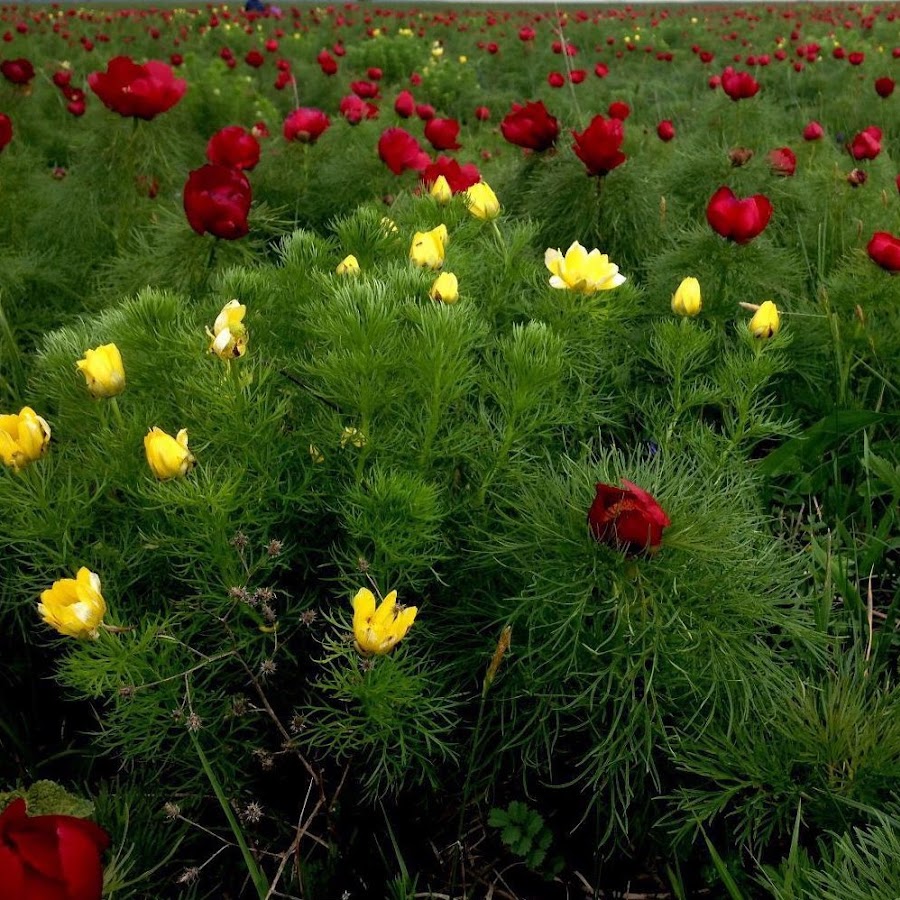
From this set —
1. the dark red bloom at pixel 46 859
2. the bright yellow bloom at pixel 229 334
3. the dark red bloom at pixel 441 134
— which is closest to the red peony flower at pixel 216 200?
the bright yellow bloom at pixel 229 334

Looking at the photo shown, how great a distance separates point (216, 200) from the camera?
5.21 feet

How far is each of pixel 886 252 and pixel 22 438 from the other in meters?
1.70

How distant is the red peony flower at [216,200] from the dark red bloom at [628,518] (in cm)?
100

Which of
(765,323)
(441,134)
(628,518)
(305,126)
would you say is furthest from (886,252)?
(305,126)

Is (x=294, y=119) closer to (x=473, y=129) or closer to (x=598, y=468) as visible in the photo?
(x=598, y=468)

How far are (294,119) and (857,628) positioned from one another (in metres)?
2.15

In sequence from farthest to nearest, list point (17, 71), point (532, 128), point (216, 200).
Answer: point (17, 71), point (532, 128), point (216, 200)

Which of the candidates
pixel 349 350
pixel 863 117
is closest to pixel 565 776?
pixel 349 350

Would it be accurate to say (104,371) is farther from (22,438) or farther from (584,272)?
(584,272)

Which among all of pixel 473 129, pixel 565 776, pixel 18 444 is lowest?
pixel 473 129

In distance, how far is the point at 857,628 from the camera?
4.16 ft

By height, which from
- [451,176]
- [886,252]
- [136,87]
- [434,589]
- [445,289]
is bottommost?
[434,589]

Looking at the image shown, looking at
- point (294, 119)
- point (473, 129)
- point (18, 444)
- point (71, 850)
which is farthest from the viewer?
point (473, 129)

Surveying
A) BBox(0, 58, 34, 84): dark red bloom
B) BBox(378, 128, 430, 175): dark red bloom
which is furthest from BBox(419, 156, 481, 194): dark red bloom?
BBox(0, 58, 34, 84): dark red bloom
